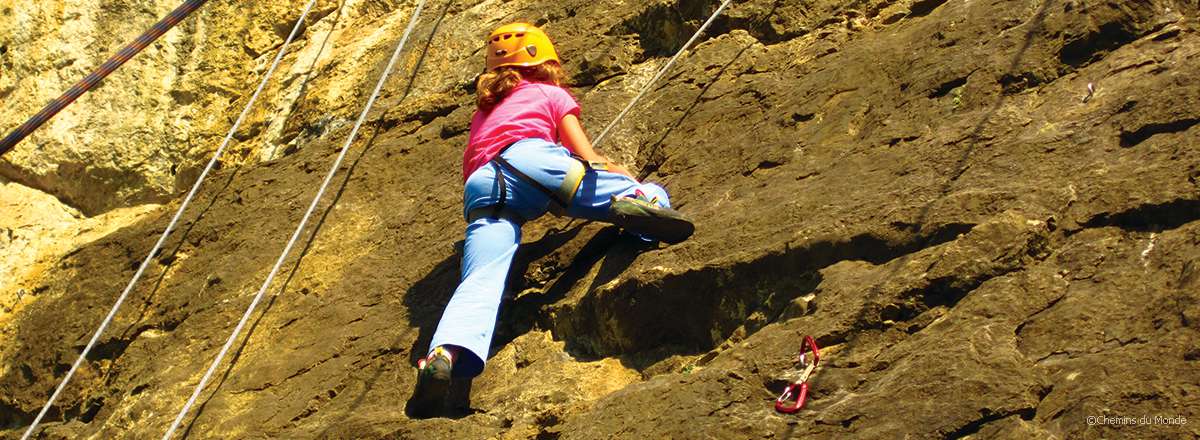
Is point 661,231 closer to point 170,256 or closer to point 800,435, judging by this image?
point 800,435

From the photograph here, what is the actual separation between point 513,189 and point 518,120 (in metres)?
0.36

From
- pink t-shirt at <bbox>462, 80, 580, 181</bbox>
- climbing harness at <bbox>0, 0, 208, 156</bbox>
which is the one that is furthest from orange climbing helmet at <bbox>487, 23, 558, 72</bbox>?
climbing harness at <bbox>0, 0, 208, 156</bbox>

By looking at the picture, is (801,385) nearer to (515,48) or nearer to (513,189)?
(513,189)

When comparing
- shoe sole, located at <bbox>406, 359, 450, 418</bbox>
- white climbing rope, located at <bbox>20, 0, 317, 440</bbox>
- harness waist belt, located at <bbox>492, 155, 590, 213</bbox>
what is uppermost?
harness waist belt, located at <bbox>492, 155, 590, 213</bbox>

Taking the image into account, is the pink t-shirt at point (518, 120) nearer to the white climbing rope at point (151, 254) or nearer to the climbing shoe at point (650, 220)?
the climbing shoe at point (650, 220)

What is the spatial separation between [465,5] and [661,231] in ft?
10.4

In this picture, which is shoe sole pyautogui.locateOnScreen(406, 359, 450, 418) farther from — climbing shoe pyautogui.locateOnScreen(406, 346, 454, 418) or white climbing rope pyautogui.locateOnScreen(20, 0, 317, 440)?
white climbing rope pyautogui.locateOnScreen(20, 0, 317, 440)

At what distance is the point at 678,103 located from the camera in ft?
21.6

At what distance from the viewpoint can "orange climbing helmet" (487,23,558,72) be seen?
6164 millimetres

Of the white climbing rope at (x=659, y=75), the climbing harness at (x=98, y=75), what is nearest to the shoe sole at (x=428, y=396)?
the white climbing rope at (x=659, y=75)

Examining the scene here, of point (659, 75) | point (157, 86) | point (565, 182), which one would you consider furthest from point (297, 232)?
point (157, 86)

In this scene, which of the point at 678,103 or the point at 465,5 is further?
the point at 465,5

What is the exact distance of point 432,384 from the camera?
5.05 meters

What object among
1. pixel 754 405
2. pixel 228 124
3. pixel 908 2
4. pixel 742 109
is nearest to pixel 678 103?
pixel 742 109
